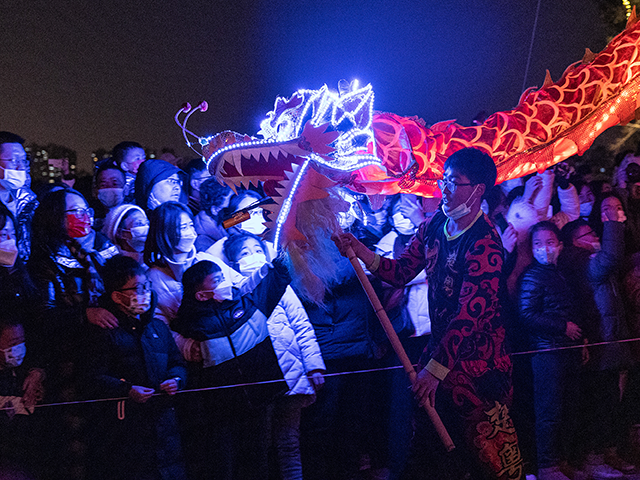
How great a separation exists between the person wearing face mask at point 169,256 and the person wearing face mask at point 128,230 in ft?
0.13

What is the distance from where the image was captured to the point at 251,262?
8.59 ft

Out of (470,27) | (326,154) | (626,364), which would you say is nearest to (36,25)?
(326,154)

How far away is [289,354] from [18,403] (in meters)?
1.30

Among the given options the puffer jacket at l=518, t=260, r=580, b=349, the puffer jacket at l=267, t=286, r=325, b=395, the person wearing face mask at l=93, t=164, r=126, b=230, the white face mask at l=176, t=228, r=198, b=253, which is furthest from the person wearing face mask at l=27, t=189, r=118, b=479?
the puffer jacket at l=518, t=260, r=580, b=349

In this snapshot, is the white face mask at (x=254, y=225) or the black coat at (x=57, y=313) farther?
the white face mask at (x=254, y=225)

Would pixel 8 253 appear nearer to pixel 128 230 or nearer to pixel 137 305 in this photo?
pixel 128 230

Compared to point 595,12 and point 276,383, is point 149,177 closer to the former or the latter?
point 276,383

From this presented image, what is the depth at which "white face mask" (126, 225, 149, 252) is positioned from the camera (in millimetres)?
2495

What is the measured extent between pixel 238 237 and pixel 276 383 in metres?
0.78

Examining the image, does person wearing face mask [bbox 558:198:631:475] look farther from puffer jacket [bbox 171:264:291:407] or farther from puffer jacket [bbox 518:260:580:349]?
puffer jacket [bbox 171:264:291:407]

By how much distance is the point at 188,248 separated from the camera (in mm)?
2537

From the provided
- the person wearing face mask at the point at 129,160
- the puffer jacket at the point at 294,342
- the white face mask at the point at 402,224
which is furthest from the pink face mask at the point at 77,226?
the white face mask at the point at 402,224

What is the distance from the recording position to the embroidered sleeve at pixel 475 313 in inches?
81.4

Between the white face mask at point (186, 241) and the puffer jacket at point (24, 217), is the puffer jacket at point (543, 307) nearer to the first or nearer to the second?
the white face mask at point (186, 241)
